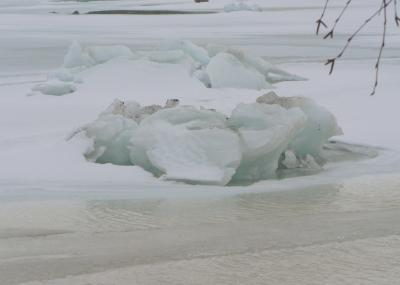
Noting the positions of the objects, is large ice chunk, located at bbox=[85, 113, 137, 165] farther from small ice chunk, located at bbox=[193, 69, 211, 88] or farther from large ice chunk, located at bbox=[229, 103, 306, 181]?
small ice chunk, located at bbox=[193, 69, 211, 88]

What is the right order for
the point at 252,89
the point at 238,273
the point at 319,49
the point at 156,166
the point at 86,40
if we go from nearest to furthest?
the point at 238,273
the point at 156,166
the point at 252,89
the point at 319,49
the point at 86,40

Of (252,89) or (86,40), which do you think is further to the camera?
(86,40)

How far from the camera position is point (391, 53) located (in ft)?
53.2

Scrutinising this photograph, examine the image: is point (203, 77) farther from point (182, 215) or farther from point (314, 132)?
point (182, 215)

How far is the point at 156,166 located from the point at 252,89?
5.03 m

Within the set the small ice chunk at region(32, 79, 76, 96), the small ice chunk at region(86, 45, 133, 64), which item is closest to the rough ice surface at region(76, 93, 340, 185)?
→ the small ice chunk at region(32, 79, 76, 96)

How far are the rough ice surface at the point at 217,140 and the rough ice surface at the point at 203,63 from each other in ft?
12.9

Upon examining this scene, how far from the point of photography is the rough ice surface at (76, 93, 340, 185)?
598 cm

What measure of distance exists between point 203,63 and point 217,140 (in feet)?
19.7

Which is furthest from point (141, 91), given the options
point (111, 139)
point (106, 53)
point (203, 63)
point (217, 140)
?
point (217, 140)

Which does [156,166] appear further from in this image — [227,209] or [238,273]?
[238,273]

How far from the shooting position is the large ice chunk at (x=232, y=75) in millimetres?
10938

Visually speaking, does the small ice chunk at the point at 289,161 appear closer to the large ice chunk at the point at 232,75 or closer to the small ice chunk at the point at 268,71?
the large ice chunk at the point at 232,75

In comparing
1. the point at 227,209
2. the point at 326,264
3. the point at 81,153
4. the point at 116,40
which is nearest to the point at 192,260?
the point at 326,264
